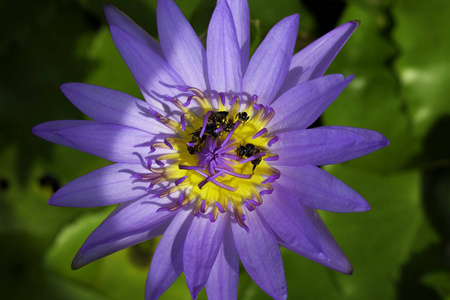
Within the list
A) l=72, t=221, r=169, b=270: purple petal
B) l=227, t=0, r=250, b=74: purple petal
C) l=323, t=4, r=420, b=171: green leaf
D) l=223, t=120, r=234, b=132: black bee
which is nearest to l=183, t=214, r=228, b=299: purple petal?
l=72, t=221, r=169, b=270: purple petal

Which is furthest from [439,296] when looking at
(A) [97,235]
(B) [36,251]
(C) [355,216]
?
(B) [36,251]

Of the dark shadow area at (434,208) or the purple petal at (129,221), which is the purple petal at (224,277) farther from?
the dark shadow area at (434,208)

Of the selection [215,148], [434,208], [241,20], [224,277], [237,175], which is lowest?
[434,208]

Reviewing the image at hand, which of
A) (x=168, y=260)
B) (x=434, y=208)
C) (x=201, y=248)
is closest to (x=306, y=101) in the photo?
(x=201, y=248)

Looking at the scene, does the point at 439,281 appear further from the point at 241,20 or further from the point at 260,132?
the point at 241,20

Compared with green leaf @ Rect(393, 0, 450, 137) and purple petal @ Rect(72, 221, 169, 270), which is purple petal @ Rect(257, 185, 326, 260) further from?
green leaf @ Rect(393, 0, 450, 137)

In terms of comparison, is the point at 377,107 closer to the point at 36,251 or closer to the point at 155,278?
the point at 155,278
